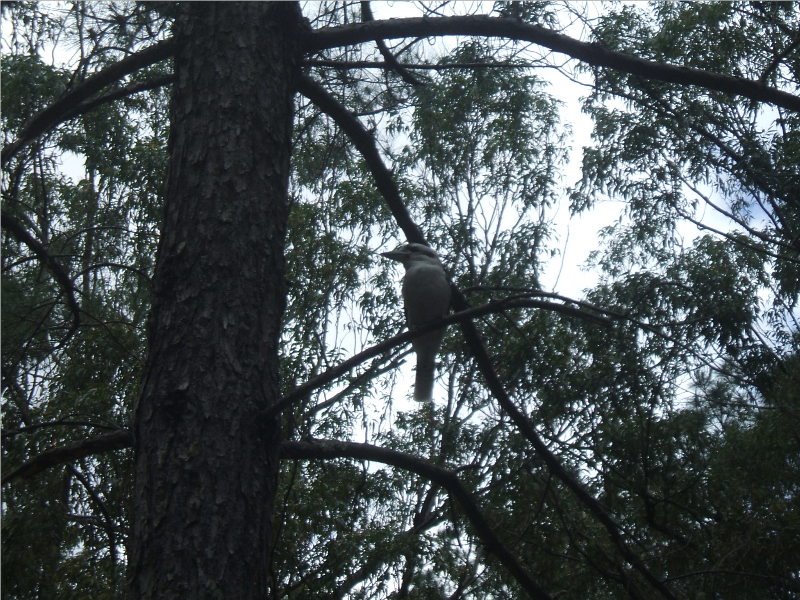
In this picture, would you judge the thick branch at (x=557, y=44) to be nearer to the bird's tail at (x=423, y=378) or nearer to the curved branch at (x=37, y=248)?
the curved branch at (x=37, y=248)

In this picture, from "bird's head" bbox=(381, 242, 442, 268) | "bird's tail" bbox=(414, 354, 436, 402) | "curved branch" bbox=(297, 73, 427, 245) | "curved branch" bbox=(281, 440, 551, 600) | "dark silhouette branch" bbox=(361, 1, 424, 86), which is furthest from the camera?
"bird's head" bbox=(381, 242, 442, 268)

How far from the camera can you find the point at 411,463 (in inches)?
95.3

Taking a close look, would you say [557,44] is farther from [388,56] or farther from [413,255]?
[413,255]

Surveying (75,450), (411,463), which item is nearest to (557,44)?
(411,463)

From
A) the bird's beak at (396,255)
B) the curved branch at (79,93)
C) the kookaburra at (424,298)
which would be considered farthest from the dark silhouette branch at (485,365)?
the bird's beak at (396,255)

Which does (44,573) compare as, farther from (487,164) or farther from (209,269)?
(487,164)

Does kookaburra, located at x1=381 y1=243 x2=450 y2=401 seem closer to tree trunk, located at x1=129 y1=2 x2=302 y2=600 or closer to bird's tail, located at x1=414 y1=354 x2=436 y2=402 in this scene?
bird's tail, located at x1=414 y1=354 x2=436 y2=402

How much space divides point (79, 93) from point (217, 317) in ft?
3.31

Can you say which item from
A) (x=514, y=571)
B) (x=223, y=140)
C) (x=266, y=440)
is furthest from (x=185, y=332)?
(x=514, y=571)

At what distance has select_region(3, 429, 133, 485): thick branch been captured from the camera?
7.10ft

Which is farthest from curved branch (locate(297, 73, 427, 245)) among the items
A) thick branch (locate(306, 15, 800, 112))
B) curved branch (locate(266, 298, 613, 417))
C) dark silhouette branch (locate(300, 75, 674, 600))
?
curved branch (locate(266, 298, 613, 417))

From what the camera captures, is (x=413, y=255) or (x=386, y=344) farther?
(x=413, y=255)

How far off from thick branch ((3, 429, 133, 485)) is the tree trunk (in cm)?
15

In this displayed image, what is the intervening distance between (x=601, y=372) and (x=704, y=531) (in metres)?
1.18
